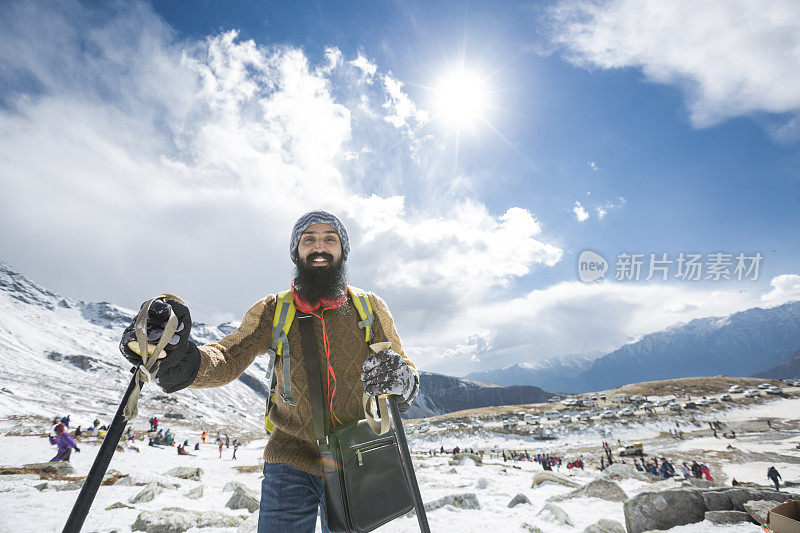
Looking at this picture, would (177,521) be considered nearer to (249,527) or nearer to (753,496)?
(249,527)

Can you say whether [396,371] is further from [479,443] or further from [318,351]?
[479,443]

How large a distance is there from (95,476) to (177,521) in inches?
238

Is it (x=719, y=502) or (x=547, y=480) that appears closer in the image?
(x=719, y=502)

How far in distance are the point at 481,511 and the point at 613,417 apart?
205ft

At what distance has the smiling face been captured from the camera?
3480mm

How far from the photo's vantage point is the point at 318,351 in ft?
9.84

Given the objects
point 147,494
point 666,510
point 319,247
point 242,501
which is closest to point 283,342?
point 319,247

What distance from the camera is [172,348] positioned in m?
2.30

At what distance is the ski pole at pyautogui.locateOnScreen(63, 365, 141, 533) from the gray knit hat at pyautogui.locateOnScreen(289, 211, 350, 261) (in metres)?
2.03

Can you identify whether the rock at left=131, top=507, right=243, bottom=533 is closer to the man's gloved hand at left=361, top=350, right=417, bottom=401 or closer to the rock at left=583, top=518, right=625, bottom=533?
the man's gloved hand at left=361, top=350, right=417, bottom=401

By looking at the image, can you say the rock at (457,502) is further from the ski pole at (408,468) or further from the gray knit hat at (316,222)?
the gray knit hat at (316,222)

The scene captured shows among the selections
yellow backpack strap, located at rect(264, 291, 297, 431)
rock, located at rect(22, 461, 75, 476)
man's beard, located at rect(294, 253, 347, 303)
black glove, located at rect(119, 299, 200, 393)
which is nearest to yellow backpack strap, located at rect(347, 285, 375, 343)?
man's beard, located at rect(294, 253, 347, 303)

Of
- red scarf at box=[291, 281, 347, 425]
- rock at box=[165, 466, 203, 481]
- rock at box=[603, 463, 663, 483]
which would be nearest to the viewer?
red scarf at box=[291, 281, 347, 425]

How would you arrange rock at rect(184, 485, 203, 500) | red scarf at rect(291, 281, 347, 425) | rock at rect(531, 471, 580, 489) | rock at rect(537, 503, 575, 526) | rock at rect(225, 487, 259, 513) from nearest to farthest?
red scarf at rect(291, 281, 347, 425)
rock at rect(537, 503, 575, 526)
rock at rect(225, 487, 259, 513)
rock at rect(184, 485, 203, 500)
rock at rect(531, 471, 580, 489)
